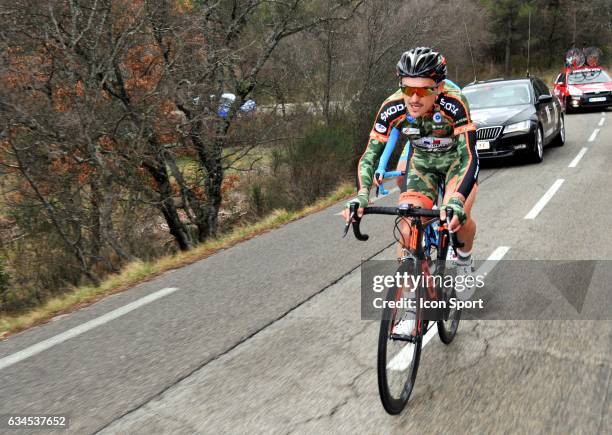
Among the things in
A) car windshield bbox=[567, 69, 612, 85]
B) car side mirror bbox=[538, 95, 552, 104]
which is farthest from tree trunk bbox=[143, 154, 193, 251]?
car windshield bbox=[567, 69, 612, 85]

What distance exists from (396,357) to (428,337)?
107cm

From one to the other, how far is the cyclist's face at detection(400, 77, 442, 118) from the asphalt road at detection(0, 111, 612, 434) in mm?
1661

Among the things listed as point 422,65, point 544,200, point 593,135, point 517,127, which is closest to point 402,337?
point 422,65

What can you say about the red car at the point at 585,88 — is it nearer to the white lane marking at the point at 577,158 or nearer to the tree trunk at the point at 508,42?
the white lane marking at the point at 577,158

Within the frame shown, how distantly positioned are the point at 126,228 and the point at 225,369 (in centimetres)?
873

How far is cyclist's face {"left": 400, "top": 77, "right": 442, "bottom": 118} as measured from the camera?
335 cm

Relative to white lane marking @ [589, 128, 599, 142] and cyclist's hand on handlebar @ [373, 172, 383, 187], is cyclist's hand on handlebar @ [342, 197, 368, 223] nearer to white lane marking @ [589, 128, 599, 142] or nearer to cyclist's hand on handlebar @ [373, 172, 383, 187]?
cyclist's hand on handlebar @ [373, 172, 383, 187]

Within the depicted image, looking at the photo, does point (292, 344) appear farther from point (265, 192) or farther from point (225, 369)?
point (265, 192)

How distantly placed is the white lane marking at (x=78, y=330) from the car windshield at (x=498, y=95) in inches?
367

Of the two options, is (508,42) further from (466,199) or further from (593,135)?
(466,199)

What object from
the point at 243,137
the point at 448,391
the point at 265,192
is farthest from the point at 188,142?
the point at 448,391

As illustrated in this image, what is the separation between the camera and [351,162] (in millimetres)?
Answer: 15500

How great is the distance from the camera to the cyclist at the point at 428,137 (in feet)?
10.9

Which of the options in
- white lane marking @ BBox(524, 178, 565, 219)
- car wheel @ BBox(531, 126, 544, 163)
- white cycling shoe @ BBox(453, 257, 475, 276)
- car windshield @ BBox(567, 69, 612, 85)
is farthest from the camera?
car windshield @ BBox(567, 69, 612, 85)
